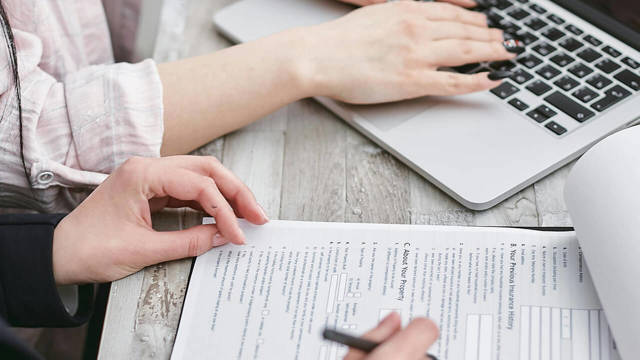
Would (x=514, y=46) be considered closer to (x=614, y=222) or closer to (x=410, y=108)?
(x=410, y=108)

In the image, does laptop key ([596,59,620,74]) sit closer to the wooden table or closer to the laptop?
the laptop

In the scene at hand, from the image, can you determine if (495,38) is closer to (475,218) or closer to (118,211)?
(475,218)

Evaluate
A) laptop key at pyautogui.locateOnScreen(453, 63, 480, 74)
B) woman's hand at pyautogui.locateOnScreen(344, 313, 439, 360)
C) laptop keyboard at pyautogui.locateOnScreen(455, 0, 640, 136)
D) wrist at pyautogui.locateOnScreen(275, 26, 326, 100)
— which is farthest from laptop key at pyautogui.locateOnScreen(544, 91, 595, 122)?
woman's hand at pyautogui.locateOnScreen(344, 313, 439, 360)

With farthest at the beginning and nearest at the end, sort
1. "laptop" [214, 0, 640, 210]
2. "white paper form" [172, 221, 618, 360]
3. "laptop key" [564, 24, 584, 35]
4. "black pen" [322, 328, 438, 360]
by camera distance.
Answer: "laptop key" [564, 24, 584, 35]
"laptop" [214, 0, 640, 210]
"white paper form" [172, 221, 618, 360]
"black pen" [322, 328, 438, 360]

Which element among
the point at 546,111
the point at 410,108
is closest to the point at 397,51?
the point at 410,108

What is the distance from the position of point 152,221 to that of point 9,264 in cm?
12

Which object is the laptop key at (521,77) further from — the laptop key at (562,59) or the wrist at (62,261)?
the wrist at (62,261)

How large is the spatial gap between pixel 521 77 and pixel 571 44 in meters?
0.08

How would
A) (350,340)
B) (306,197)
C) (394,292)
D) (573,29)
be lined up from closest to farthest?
(350,340) < (394,292) < (306,197) < (573,29)

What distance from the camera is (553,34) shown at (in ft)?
2.49

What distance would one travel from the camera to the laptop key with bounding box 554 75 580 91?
0.69 meters

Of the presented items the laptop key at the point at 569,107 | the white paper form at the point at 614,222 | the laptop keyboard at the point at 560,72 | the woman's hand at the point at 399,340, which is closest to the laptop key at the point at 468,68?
the laptop keyboard at the point at 560,72

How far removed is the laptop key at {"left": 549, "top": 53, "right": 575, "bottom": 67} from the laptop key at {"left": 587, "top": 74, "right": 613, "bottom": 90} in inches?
1.3

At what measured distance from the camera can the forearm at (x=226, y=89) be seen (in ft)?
2.28
